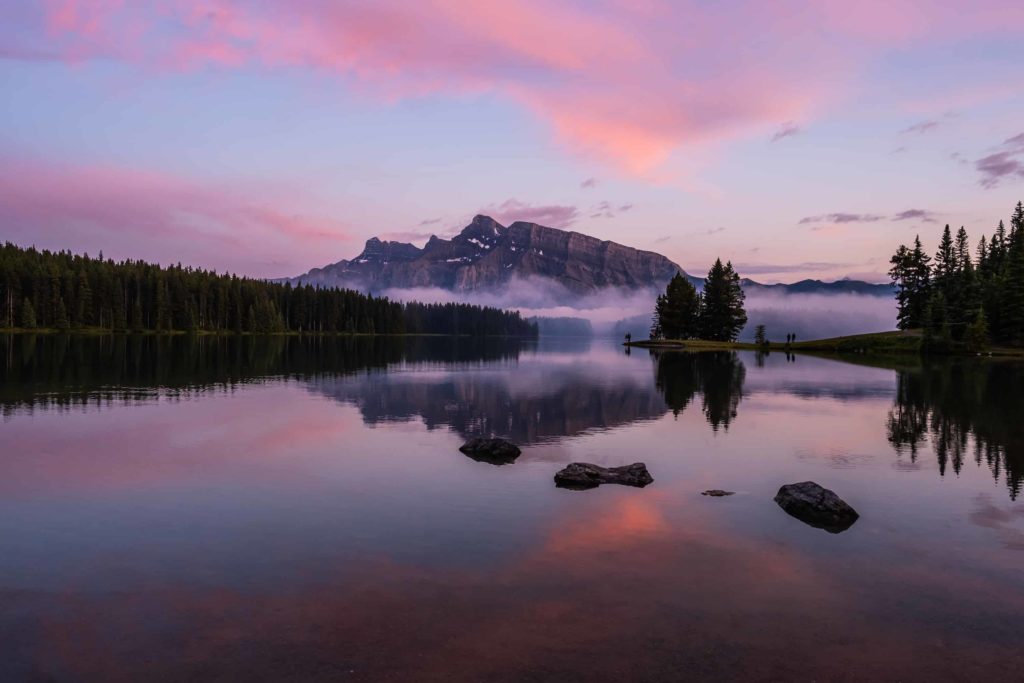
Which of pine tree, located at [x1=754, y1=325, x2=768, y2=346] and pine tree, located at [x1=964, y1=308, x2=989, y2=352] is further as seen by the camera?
pine tree, located at [x1=754, y1=325, x2=768, y2=346]

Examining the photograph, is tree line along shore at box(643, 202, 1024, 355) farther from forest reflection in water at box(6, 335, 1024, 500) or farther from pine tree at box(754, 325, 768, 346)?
forest reflection in water at box(6, 335, 1024, 500)

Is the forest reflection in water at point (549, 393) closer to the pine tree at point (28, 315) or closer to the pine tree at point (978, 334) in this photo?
the pine tree at point (978, 334)

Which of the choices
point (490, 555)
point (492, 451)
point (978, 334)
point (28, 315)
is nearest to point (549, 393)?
point (492, 451)

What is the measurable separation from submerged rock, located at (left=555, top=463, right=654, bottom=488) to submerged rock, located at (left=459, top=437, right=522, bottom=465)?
443 cm

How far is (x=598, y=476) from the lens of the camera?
25359 mm

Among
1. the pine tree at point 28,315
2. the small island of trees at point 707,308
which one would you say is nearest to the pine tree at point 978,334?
the small island of trees at point 707,308

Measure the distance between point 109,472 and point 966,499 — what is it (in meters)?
33.0

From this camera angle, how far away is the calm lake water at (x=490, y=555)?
11.6 metres

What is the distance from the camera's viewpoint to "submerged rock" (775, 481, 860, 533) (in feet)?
66.9

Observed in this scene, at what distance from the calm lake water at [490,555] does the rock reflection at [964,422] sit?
16.1 inches

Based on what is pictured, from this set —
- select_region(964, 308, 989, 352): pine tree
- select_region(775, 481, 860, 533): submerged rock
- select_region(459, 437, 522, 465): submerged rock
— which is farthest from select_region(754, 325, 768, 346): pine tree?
select_region(775, 481, 860, 533): submerged rock

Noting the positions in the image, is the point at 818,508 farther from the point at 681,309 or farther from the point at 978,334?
the point at 681,309

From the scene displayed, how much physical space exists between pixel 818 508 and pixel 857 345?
5488 inches

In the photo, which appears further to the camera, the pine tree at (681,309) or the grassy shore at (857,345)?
the pine tree at (681,309)
